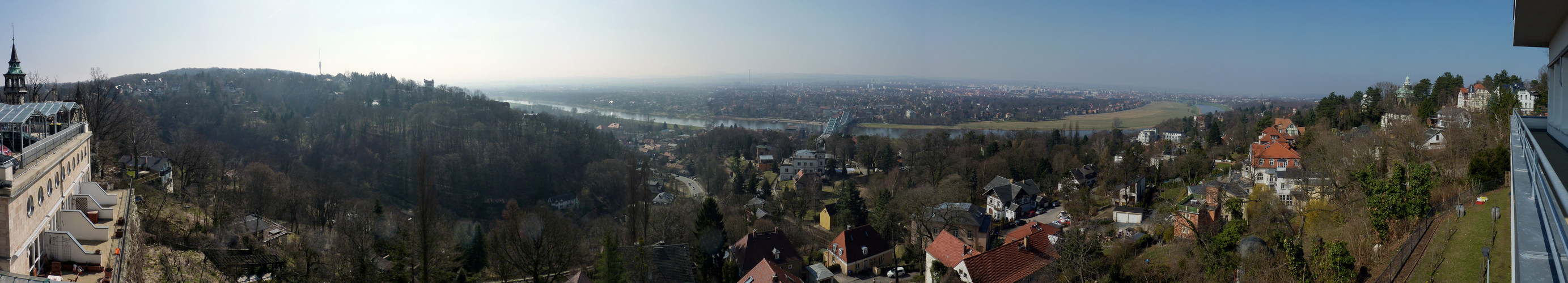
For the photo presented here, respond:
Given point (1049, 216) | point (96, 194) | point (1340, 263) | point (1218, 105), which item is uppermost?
point (1218, 105)

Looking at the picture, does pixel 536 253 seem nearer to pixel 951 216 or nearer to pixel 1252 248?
pixel 951 216

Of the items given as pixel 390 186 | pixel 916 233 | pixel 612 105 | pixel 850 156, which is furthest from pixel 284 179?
pixel 612 105

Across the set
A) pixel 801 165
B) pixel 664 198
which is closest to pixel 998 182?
pixel 801 165

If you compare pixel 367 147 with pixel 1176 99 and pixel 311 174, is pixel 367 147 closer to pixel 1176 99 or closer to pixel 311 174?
pixel 311 174

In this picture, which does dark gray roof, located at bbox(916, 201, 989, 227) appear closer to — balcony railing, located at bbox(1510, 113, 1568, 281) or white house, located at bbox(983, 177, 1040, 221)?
white house, located at bbox(983, 177, 1040, 221)

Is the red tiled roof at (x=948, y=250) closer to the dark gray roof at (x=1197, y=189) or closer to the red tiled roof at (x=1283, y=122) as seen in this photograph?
the dark gray roof at (x=1197, y=189)

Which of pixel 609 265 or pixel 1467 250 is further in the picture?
pixel 609 265

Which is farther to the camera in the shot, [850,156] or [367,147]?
[850,156]
